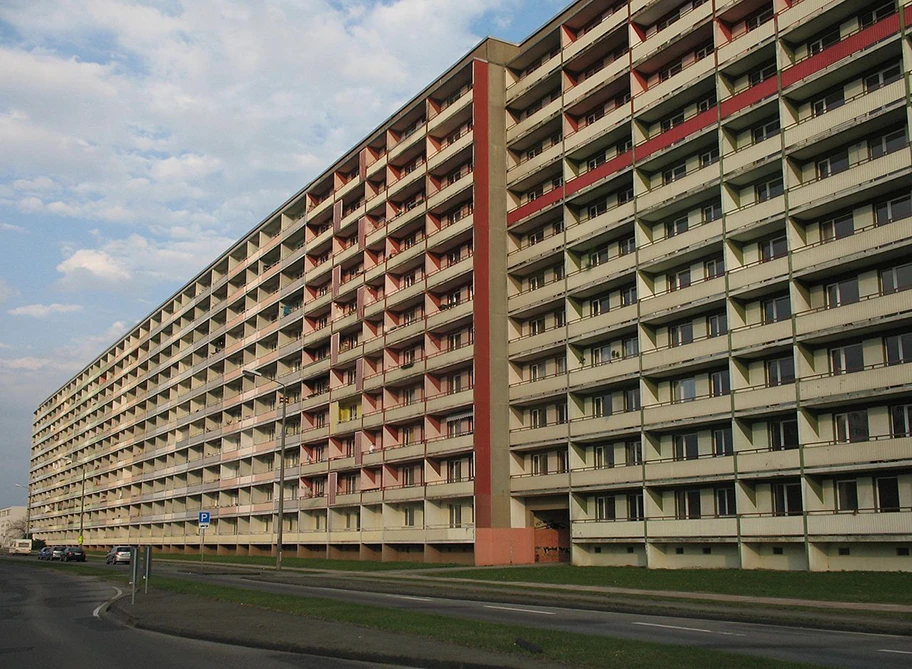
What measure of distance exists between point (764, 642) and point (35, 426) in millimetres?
199808

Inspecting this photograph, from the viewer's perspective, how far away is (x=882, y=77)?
38000 millimetres

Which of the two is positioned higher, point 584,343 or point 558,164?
point 558,164

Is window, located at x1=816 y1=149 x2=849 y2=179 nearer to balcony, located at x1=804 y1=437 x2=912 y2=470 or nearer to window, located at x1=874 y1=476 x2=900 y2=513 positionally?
balcony, located at x1=804 y1=437 x2=912 y2=470

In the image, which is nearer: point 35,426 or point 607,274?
point 607,274

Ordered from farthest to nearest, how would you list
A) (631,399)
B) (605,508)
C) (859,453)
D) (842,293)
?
(605,508), (631,399), (842,293), (859,453)

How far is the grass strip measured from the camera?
1291 centimetres

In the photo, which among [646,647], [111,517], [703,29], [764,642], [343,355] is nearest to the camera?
[646,647]

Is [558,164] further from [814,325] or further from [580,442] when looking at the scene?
[814,325]

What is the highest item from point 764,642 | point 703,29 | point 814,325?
point 703,29

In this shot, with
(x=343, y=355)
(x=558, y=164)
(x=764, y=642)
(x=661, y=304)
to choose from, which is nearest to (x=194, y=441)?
(x=343, y=355)

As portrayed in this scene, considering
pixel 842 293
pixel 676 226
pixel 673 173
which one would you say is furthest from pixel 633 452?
pixel 673 173

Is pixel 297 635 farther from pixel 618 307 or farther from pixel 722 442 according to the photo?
pixel 618 307

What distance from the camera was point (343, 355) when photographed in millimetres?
70062

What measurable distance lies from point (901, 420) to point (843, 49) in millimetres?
15439
